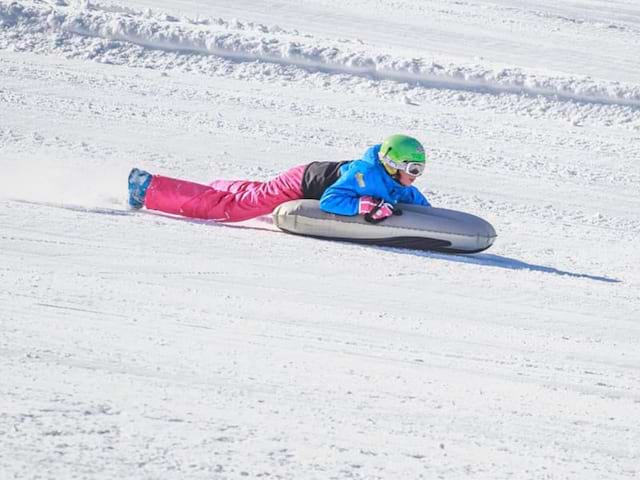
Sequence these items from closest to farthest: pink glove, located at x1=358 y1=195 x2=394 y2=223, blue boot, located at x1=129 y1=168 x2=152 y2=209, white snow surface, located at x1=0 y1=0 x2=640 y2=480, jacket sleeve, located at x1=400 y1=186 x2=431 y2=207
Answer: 1. white snow surface, located at x1=0 y1=0 x2=640 y2=480
2. pink glove, located at x1=358 y1=195 x2=394 y2=223
3. jacket sleeve, located at x1=400 y1=186 x2=431 y2=207
4. blue boot, located at x1=129 y1=168 x2=152 y2=209

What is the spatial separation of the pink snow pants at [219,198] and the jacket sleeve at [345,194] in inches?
16.7

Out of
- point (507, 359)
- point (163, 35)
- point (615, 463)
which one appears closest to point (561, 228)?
point (507, 359)

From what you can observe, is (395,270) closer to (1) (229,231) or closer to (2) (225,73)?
(1) (229,231)

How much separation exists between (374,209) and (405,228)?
24cm

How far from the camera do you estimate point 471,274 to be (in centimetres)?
711

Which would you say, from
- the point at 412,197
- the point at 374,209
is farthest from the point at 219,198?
the point at 412,197

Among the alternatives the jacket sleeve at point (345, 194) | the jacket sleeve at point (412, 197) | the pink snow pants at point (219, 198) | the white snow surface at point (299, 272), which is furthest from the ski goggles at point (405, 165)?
the pink snow pants at point (219, 198)

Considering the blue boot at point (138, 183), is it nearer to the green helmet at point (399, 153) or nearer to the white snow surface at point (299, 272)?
the white snow surface at point (299, 272)

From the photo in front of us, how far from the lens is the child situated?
780 cm

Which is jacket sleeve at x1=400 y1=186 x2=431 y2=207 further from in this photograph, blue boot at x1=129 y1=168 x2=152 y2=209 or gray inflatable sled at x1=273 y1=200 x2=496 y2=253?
blue boot at x1=129 y1=168 x2=152 y2=209

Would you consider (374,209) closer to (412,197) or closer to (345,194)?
(345,194)

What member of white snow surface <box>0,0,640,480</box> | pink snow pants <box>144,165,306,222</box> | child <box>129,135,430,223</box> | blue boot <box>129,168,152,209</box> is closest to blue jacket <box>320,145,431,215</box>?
child <box>129,135,430,223</box>

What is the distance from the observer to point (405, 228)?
306 inches

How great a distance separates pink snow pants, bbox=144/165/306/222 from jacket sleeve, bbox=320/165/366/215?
424 millimetres
